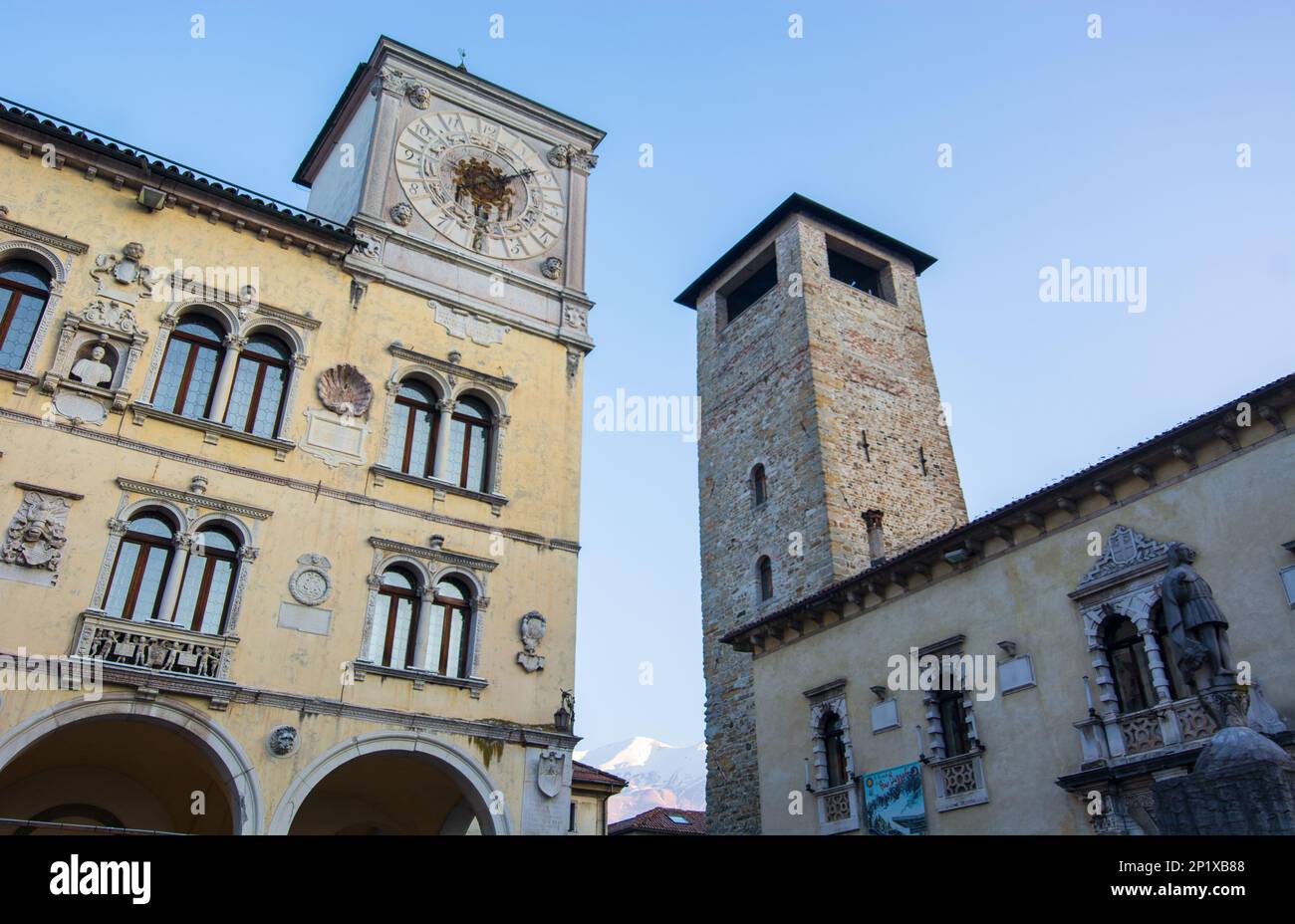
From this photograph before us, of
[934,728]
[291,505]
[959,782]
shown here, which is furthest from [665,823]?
[291,505]

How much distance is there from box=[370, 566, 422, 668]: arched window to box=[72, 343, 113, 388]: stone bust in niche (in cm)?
458

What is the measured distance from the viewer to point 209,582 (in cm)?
1325

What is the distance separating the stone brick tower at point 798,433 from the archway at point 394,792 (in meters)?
12.8

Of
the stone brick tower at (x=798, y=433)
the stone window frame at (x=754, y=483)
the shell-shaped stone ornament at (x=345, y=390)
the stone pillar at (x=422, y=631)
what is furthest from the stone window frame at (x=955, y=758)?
the stone window frame at (x=754, y=483)

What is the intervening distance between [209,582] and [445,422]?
4.44 m

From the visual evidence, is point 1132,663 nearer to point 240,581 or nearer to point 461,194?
point 240,581

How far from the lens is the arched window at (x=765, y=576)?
29438 mm

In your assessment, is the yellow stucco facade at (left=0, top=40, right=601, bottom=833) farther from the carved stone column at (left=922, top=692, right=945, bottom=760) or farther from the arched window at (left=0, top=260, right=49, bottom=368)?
the carved stone column at (left=922, top=692, right=945, bottom=760)

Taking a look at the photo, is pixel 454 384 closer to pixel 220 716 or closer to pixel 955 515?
pixel 220 716

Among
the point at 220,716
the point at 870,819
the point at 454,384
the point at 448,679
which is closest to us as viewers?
the point at 220,716

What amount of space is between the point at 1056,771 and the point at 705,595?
1637 cm

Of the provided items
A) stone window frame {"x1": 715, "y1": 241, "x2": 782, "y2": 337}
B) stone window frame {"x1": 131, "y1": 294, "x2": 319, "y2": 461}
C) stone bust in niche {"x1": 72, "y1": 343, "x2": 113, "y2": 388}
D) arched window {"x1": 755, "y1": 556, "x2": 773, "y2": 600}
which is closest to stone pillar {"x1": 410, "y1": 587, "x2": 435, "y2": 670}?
stone window frame {"x1": 131, "y1": 294, "x2": 319, "y2": 461}
